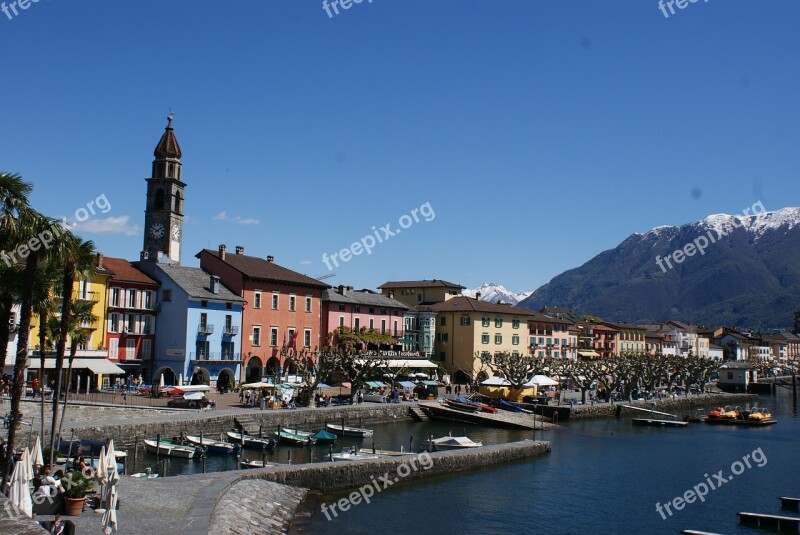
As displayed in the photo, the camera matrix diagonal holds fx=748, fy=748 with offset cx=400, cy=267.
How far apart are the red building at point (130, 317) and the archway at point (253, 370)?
418 inches

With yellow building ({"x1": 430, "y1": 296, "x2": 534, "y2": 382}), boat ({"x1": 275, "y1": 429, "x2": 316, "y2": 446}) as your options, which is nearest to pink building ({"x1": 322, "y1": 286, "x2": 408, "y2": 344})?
yellow building ({"x1": 430, "y1": 296, "x2": 534, "y2": 382})

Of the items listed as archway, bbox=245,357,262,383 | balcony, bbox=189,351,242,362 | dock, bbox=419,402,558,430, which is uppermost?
balcony, bbox=189,351,242,362

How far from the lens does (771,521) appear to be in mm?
33500

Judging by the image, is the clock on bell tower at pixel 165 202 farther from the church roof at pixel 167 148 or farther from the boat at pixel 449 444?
the boat at pixel 449 444

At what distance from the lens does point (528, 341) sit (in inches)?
4530

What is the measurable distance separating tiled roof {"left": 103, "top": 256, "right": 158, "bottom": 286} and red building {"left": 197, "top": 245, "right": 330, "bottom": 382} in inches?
351

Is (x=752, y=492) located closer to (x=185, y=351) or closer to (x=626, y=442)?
(x=626, y=442)

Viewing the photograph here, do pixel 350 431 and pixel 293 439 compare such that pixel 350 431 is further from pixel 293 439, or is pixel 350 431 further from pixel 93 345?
pixel 93 345

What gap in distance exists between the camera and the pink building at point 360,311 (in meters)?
87.2

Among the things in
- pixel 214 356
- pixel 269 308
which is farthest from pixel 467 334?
pixel 214 356

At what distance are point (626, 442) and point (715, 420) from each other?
22398 mm

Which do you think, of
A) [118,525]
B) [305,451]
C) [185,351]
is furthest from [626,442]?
[118,525]

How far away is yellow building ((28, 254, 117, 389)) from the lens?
57.3 m

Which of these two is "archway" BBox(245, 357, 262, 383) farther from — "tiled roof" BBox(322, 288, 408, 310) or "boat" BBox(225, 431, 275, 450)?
"boat" BBox(225, 431, 275, 450)
